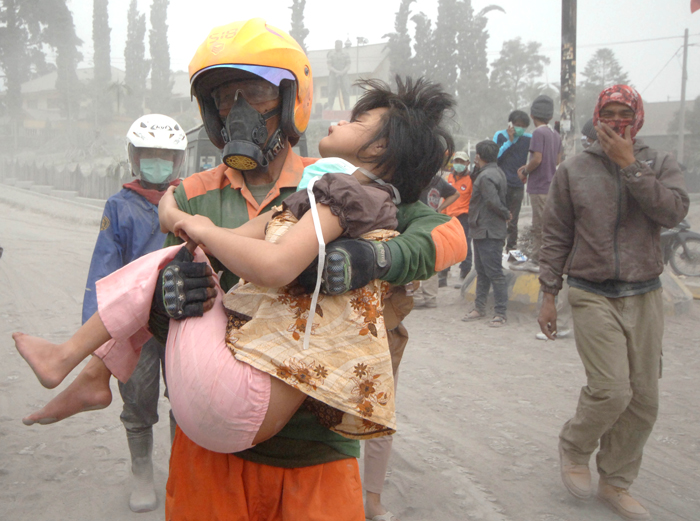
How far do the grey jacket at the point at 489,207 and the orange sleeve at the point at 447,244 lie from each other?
18.9 ft

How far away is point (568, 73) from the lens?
9648 mm

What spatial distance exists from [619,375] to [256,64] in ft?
8.22

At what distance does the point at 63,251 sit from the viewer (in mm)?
12578

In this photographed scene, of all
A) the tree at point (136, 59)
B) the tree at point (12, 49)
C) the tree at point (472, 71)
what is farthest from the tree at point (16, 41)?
the tree at point (472, 71)

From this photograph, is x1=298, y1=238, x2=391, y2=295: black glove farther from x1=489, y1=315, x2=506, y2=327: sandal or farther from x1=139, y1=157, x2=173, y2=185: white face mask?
x1=489, y1=315, x2=506, y2=327: sandal

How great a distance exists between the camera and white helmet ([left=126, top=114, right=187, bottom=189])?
3615 mm

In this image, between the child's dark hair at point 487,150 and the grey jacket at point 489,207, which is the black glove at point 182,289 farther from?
the child's dark hair at point 487,150

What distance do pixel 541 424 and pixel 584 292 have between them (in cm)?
153

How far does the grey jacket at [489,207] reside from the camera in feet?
24.3

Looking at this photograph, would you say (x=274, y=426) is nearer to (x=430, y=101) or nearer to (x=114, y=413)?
(x=430, y=101)

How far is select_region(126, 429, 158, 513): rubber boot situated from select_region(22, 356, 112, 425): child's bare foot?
1.80m

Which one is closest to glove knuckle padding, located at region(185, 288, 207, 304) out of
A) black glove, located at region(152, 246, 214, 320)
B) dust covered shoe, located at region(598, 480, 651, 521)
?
black glove, located at region(152, 246, 214, 320)

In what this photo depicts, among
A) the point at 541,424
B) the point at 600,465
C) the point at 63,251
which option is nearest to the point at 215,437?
the point at 600,465

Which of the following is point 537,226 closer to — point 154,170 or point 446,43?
point 154,170
